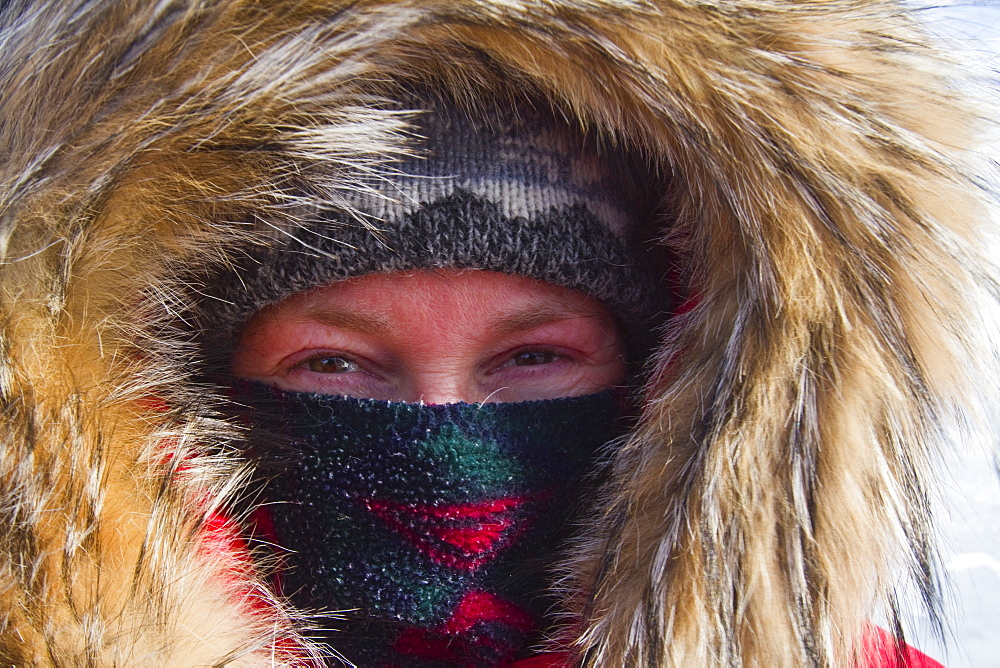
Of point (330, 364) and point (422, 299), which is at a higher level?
point (422, 299)

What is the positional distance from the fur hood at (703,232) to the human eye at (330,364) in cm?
22

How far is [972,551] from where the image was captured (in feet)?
6.89

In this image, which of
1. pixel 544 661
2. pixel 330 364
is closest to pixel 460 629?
pixel 544 661

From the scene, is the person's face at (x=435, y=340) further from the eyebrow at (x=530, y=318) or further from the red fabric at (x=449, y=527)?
the red fabric at (x=449, y=527)

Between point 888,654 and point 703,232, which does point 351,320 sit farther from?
point 888,654

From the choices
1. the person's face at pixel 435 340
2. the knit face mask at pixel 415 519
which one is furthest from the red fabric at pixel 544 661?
the person's face at pixel 435 340

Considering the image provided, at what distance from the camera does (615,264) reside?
1169 millimetres

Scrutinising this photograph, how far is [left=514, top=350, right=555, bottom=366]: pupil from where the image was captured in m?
1.24

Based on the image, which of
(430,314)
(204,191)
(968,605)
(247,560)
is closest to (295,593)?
(247,560)

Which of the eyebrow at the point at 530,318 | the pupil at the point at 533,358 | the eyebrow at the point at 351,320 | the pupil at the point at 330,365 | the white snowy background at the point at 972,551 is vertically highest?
the eyebrow at the point at 351,320

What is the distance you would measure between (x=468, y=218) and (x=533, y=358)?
11.6 inches

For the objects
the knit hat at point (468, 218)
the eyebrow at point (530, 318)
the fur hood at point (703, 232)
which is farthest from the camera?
the eyebrow at point (530, 318)

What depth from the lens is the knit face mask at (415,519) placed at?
1.10 metres

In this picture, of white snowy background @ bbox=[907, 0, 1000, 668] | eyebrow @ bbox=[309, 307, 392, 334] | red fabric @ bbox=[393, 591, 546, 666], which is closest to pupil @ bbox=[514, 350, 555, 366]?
eyebrow @ bbox=[309, 307, 392, 334]
